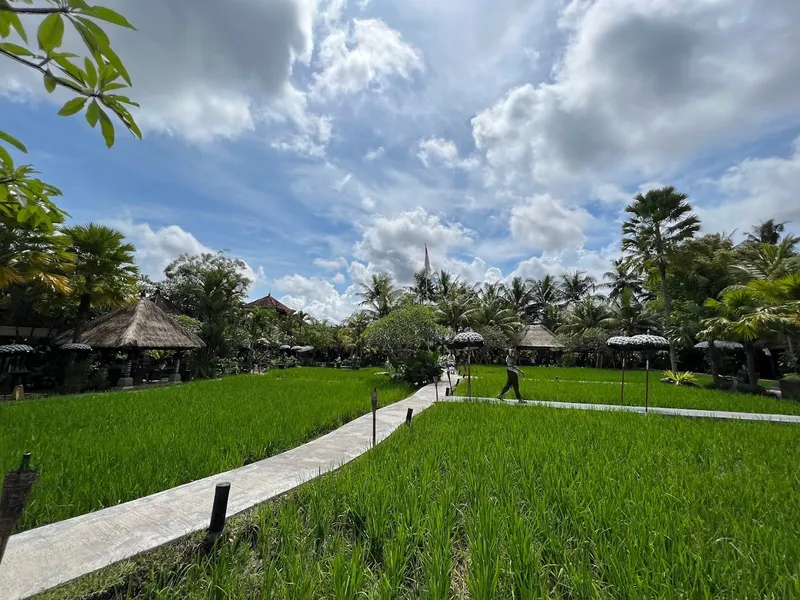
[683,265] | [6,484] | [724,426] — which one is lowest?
[724,426]

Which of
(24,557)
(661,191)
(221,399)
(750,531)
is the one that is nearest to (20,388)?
(221,399)

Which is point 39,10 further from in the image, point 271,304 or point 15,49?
point 271,304

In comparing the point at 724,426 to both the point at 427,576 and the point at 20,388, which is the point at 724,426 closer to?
the point at 427,576

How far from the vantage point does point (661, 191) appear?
19375mm

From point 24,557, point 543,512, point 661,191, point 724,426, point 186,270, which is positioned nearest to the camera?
point 24,557

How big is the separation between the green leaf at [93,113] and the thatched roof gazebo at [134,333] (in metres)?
15.5

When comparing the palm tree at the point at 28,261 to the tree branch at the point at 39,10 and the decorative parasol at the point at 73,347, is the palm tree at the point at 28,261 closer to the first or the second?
the decorative parasol at the point at 73,347

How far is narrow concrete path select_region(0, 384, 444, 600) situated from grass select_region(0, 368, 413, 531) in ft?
0.87

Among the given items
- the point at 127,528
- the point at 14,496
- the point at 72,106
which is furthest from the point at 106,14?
the point at 127,528

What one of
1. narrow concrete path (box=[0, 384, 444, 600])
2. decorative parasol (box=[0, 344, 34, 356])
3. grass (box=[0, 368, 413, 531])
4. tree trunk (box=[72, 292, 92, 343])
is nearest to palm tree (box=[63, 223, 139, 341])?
tree trunk (box=[72, 292, 92, 343])

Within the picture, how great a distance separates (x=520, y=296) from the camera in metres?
40.5

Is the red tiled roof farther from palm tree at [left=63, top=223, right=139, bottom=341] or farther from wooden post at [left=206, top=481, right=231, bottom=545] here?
wooden post at [left=206, top=481, right=231, bottom=545]

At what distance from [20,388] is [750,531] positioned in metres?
14.5

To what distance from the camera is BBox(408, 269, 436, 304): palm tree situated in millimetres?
36447
